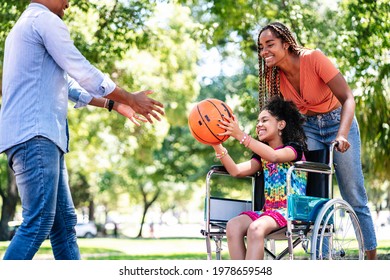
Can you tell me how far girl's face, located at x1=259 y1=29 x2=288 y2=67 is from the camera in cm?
534

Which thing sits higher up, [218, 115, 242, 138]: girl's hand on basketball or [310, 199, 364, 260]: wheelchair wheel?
[218, 115, 242, 138]: girl's hand on basketball

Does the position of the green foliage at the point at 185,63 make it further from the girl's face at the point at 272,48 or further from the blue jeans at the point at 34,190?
the blue jeans at the point at 34,190

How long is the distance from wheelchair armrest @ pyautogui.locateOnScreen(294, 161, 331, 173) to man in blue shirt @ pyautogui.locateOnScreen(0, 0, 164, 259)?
1.04 meters

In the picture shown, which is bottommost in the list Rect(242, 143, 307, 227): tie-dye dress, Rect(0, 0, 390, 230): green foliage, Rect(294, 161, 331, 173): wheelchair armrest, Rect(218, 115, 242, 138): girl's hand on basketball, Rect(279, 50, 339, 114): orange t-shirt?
Rect(242, 143, 307, 227): tie-dye dress

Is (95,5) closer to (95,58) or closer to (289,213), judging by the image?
(95,58)

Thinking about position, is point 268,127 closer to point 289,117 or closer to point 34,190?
point 289,117

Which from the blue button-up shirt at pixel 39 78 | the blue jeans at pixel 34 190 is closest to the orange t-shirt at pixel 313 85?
the blue button-up shirt at pixel 39 78

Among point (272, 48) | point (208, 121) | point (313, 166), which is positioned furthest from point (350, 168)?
point (208, 121)

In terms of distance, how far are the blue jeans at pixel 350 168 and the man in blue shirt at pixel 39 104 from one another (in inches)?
66.7

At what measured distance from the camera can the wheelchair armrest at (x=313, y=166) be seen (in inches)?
185

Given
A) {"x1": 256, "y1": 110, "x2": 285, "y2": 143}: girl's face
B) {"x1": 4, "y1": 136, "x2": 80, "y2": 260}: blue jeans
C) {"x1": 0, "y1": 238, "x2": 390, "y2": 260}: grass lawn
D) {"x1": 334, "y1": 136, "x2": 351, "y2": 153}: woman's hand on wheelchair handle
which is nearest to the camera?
{"x1": 4, "y1": 136, "x2": 80, "y2": 260}: blue jeans

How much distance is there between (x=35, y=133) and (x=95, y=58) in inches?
358

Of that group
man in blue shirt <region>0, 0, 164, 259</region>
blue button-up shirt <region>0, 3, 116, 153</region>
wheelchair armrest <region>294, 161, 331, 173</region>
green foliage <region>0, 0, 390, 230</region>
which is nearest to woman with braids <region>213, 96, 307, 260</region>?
wheelchair armrest <region>294, 161, 331, 173</region>

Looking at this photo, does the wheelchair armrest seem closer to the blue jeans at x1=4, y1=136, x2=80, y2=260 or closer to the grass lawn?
the blue jeans at x1=4, y1=136, x2=80, y2=260
